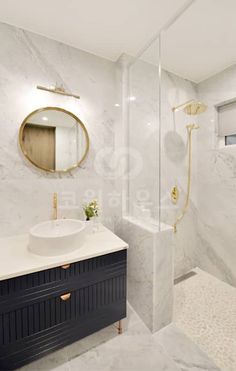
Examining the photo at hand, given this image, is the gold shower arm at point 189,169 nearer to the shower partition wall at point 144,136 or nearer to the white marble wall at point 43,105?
the shower partition wall at point 144,136

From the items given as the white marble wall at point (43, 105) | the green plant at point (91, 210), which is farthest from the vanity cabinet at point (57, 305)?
the white marble wall at point (43, 105)

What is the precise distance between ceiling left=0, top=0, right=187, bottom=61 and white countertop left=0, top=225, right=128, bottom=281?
66.6 inches

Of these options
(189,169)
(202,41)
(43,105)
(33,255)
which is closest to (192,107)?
→ (202,41)

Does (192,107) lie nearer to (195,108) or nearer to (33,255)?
Answer: (195,108)

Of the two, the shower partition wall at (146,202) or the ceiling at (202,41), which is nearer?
the ceiling at (202,41)

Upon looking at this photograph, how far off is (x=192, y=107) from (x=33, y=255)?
206 centimetres

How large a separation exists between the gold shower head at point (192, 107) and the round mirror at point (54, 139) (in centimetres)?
110

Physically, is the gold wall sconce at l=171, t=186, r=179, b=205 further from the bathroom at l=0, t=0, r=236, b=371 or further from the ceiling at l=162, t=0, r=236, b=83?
the ceiling at l=162, t=0, r=236, b=83

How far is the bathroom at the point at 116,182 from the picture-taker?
1139mm

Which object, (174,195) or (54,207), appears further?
(174,195)

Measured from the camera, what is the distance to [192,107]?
192cm

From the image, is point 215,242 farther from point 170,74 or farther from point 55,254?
point 170,74

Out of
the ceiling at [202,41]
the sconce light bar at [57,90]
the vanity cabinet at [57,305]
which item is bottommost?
the vanity cabinet at [57,305]

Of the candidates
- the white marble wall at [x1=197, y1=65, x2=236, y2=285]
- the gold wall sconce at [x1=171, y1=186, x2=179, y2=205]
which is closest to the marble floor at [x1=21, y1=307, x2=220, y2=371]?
the white marble wall at [x1=197, y1=65, x2=236, y2=285]
